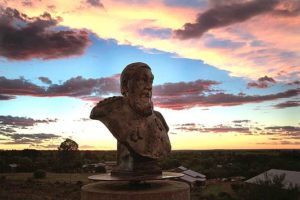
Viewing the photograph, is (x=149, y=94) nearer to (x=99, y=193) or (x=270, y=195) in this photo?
(x=99, y=193)

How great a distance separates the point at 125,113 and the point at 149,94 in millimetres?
653

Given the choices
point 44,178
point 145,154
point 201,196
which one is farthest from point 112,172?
point 44,178

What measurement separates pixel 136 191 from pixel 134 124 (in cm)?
144

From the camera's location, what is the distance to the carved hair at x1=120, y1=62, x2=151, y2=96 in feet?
29.8

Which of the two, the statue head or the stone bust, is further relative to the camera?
the statue head

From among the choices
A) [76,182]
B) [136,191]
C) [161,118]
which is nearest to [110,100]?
[161,118]

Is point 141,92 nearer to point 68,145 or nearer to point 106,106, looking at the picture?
point 106,106

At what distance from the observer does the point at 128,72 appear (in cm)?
914

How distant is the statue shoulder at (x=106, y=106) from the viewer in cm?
905

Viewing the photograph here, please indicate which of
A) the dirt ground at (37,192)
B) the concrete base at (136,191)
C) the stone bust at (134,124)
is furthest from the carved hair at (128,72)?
the dirt ground at (37,192)

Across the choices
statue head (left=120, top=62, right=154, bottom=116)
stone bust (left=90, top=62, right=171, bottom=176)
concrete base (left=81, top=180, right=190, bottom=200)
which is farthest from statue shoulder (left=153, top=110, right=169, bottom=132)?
concrete base (left=81, top=180, right=190, bottom=200)

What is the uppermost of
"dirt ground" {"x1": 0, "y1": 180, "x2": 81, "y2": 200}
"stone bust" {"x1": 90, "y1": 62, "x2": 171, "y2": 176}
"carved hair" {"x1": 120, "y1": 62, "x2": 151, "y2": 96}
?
"carved hair" {"x1": 120, "y1": 62, "x2": 151, "y2": 96}

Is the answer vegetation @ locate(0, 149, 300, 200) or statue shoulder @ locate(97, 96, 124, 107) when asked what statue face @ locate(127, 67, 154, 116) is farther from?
vegetation @ locate(0, 149, 300, 200)

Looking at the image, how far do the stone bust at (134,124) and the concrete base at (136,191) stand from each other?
0.30 meters
